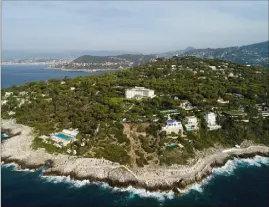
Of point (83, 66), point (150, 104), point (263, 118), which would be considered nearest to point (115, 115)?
point (150, 104)

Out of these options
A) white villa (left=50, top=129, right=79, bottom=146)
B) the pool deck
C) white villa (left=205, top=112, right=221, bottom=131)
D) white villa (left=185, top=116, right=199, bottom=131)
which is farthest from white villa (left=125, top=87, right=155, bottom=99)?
the pool deck

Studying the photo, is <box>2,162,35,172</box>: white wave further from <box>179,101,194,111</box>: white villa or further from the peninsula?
<box>179,101,194,111</box>: white villa

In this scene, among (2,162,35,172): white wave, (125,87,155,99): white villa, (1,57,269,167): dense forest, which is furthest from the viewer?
(125,87,155,99): white villa

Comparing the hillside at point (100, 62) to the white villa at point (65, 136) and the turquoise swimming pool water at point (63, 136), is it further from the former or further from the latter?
the turquoise swimming pool water at point (63, 136)

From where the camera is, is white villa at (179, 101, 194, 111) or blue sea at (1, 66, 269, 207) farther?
white villa at (179, 101, 194, 111)

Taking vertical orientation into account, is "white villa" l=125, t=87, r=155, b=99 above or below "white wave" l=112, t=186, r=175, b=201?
above

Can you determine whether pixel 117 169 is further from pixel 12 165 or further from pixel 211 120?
pixel 211 120

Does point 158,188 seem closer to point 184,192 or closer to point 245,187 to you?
point 184,192
